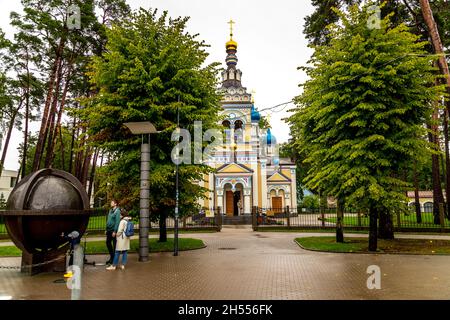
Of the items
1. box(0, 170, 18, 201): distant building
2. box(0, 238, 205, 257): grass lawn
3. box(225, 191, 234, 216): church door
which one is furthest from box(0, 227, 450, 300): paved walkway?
box(0, 170, 18, 201): distant building

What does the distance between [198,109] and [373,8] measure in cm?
747

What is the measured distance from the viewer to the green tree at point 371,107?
39.3ft

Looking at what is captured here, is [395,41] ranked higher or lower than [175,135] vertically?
higher

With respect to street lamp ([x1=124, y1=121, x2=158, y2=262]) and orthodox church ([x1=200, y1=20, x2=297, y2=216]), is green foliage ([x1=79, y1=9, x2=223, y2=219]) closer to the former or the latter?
street lamp ([x1=124, y1=121, x2=158, y2=262])

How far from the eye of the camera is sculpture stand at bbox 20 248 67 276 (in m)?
9.20

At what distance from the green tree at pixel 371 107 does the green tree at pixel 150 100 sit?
4870mm

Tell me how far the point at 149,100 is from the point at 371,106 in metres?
7.89

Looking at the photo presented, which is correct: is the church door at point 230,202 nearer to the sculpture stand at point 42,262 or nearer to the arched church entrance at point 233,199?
the arched church entrance at point 233,199

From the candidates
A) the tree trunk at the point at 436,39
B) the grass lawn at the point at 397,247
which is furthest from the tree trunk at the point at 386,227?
the tree trunk at the point at 436,39

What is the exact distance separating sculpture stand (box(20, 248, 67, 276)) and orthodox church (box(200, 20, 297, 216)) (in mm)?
23033

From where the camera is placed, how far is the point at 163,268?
33.1 ft

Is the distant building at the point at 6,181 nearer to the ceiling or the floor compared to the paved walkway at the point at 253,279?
nearer to the ceiling

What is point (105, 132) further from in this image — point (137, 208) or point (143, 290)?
point (143, 290)
